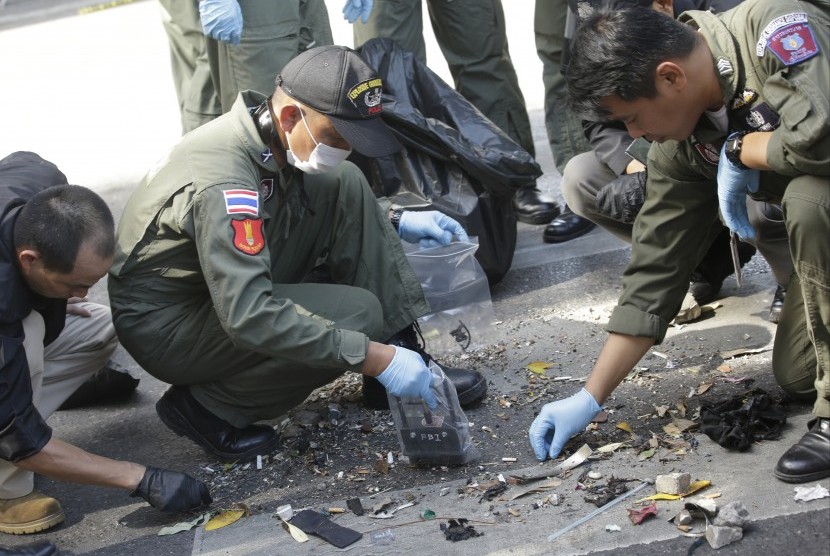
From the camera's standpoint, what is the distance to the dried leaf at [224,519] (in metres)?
2.91

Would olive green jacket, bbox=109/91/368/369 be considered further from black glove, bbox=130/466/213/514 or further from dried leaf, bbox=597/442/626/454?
dried leaf, bbox=597/442/626/454

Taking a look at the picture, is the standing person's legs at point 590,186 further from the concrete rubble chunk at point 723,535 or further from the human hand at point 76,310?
the human hand at point 76,310

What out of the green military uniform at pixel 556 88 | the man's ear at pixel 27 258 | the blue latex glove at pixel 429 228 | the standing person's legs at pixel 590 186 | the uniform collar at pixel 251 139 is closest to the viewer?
the man's ear at pixel 27 258

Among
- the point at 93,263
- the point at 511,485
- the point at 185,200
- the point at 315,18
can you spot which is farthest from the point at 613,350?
the point at 315,18

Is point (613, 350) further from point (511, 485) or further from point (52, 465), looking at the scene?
point (52, 465)

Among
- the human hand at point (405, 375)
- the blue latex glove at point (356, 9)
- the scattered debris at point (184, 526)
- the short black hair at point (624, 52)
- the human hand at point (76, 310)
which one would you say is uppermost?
the blue latex glove at point (356, 9)

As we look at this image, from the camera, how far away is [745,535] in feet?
8.07

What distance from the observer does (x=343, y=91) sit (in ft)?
9.64

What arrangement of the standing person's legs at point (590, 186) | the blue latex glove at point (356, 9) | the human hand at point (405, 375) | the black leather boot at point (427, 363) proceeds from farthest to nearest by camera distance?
the blue latex glove at point (356, 9)
the standing person's legs at point (590, 186)
the black leather boot at point (427, 363)
the human hand at point (405, 375)

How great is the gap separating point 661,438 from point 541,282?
1.45m

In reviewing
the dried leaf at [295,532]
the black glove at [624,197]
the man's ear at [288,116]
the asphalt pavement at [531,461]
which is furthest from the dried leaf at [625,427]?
the man's ear at [288,116]

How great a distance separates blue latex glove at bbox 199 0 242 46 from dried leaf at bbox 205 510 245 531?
1.97m

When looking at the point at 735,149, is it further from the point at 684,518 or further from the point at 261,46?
the point at 261,46

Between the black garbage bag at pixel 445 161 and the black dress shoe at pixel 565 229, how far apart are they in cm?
48
